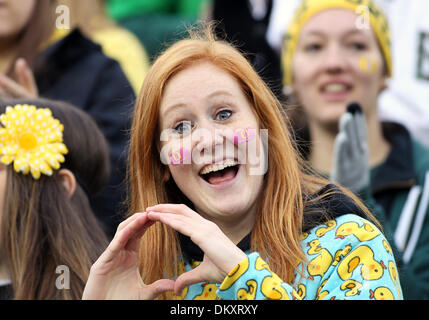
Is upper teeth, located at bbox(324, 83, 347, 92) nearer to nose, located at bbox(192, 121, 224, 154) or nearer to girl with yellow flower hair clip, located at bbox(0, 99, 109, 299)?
girl with yellow flower hair clip, located at bbox(0, 99, 109, 299)

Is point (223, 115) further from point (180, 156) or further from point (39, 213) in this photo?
point (39, 213)

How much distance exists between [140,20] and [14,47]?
143 cm

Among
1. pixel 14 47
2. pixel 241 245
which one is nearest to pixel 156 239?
pixel 241 245

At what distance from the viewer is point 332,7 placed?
386cm

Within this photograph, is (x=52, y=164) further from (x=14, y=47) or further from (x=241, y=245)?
(x=14, y=47)

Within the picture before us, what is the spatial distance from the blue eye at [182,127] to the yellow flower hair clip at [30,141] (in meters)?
0.64

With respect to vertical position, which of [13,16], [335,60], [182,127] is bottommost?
[182,127]

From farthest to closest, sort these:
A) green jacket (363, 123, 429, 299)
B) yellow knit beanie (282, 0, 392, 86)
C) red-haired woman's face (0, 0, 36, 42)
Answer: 1. yellow knit beanie (282, 0, 392, 86)
2. red-haired woman's face (0, 0, 36, 42)
3. green jacket (363, 123, 429, 299)

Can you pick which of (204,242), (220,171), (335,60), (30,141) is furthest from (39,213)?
(335,60)

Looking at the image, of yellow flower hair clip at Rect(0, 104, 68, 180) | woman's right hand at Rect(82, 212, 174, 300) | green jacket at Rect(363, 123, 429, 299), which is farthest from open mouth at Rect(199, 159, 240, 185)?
green jacket at Rect(363, 123, 429, 299)

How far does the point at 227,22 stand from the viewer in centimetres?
482

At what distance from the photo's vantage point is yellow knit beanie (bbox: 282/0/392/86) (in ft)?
12.6

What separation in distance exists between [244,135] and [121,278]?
51 cm

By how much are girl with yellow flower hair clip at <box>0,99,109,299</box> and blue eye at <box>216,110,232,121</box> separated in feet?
2.26
